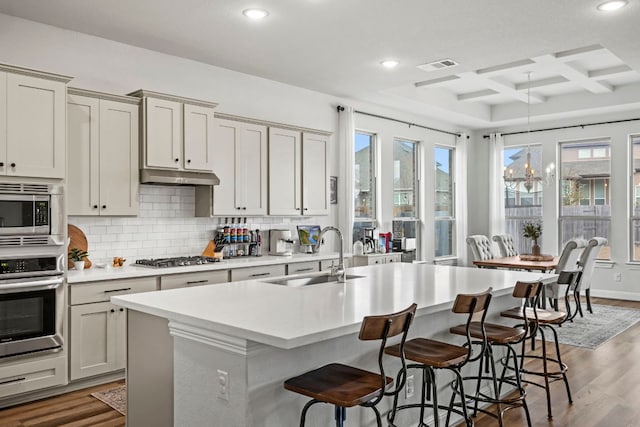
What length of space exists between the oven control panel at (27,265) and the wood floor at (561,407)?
0.95m

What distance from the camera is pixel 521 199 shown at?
30.6 feet

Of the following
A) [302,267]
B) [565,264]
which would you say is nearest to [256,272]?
[302,267]

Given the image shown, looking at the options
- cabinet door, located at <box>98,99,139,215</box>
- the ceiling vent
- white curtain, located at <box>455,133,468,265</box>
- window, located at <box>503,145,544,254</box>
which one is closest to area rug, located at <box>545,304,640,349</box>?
window, located at <box>503,145,544,254</box>

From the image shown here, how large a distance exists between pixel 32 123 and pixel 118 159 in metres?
0.80

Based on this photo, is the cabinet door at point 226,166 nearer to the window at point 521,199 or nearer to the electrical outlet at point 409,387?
the electrical outlet at point 409,387

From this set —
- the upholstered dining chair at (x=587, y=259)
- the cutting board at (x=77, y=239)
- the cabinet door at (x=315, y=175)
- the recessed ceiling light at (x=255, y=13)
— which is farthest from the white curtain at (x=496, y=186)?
the cutting board at (x=77, y=239)

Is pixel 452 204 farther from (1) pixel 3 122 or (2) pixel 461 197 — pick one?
(1) pixel 3 122

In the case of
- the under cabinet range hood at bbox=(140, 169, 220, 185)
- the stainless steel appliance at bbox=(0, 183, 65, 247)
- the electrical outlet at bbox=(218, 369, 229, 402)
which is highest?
the under cabinet range hood at bbox=(140, 169, 220, 185)

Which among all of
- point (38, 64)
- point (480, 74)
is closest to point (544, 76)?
point (480, 74)

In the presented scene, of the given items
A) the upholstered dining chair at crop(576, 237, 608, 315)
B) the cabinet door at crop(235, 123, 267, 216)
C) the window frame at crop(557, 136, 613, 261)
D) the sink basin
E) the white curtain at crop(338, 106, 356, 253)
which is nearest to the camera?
the sink basin

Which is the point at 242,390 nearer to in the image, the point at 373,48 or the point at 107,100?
the point at 107,100

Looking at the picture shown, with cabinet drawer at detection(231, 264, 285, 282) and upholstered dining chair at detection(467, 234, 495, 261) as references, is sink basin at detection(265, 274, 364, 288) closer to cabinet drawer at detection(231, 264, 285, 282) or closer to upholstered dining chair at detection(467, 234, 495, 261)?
cabinet drawer at detection(231, 264, 285, 282)

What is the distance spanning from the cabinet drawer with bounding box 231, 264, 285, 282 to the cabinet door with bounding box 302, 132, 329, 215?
97cm

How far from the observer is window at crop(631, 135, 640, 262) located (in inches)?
324
